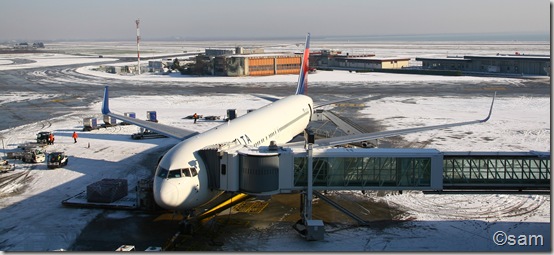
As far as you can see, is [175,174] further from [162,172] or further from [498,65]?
[498,65]

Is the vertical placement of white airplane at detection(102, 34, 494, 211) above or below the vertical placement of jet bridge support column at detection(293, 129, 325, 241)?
above

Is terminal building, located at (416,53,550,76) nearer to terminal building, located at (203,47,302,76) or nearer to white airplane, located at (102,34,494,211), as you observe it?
terminal building, located at (203,47,302,76)

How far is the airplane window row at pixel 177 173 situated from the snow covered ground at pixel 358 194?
4087 millimetres

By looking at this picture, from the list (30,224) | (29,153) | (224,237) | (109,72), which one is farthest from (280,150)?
(109,72)

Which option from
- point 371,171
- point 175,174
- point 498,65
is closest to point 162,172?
point 175,174

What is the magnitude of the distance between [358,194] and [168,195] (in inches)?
604

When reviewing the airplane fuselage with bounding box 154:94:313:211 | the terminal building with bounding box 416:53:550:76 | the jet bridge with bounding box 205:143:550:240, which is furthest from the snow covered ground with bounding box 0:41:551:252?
the terminal building with bounding box 416:53:550:76

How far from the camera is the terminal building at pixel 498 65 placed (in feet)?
451

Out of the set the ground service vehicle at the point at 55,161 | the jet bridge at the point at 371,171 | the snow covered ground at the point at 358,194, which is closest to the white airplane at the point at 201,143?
the jet bridge at the point at 371,171

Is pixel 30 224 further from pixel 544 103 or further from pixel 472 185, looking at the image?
pixel 544 103

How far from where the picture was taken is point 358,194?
3766 centimetres

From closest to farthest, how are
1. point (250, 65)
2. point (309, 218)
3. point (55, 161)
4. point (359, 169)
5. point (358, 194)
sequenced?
point (309, 218), point (359, 169), point (358, 194), point (55, 161), point (250, 65)

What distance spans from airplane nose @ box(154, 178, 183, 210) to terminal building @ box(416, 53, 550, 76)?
130192 mm

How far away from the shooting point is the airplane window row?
90.9 ft
